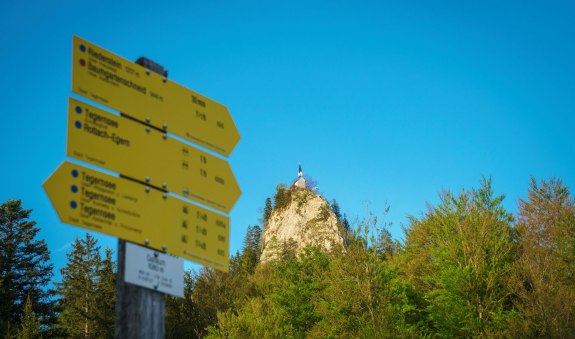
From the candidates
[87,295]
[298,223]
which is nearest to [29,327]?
[87,295]

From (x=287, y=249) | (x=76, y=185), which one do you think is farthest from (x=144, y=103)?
(x=287, y=249)

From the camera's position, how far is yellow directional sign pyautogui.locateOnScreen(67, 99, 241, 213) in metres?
4.59

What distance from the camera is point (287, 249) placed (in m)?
93.4

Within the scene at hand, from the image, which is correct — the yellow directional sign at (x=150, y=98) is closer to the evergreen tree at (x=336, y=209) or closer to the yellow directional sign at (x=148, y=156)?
the yellow directional sign at (x=148, y=156)

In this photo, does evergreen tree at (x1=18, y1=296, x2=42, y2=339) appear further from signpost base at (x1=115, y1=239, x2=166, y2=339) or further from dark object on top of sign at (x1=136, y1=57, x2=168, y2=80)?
signpost base at (x1=115, y1=239, x2=166, y2=339)

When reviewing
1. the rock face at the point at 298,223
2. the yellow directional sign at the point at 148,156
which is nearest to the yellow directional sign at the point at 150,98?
the yellow directional sign at the point at 148,156

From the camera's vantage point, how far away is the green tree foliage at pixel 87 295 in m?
49.6

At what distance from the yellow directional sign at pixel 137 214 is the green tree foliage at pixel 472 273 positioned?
79.5ft

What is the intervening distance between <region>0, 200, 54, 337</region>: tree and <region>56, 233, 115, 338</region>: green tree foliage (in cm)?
227

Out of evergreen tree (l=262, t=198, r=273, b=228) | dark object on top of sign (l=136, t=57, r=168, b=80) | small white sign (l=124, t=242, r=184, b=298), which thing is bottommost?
small white sign (l=124, t=242, r=184, b=298)

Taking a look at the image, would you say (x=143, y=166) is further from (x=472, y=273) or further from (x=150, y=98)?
(x=472, y=273)

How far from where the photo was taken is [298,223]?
98.4 m

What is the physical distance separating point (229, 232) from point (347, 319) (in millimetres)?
24449

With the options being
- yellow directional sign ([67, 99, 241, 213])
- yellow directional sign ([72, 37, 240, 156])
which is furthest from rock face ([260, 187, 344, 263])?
yellow directional sign ([67, 99, 241, 213])
